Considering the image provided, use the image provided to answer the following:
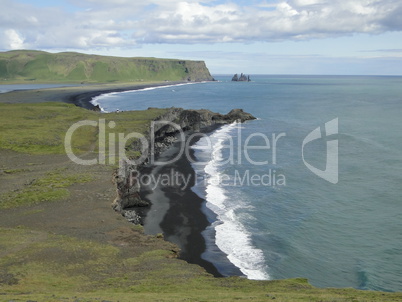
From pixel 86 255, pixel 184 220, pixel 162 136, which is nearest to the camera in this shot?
pixel 86 255

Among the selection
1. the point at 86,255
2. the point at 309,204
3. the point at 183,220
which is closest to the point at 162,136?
the point at 183,220

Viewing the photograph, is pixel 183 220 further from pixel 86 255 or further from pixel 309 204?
pixel 309 204

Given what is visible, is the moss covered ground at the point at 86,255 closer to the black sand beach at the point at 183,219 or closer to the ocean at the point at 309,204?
the black sand beach at the point at 183,219

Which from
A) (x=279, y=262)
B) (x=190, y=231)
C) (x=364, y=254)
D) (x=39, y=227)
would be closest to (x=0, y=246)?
(x=39, y=227)

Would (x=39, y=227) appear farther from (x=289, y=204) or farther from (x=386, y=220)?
(x=386, y=220)

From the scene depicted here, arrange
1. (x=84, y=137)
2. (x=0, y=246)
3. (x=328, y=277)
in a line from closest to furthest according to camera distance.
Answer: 1. (x=0, y=246)
2. (x=328, y=277)
3. (x=84, y=137)

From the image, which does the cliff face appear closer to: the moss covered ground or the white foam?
the moss covered ground
